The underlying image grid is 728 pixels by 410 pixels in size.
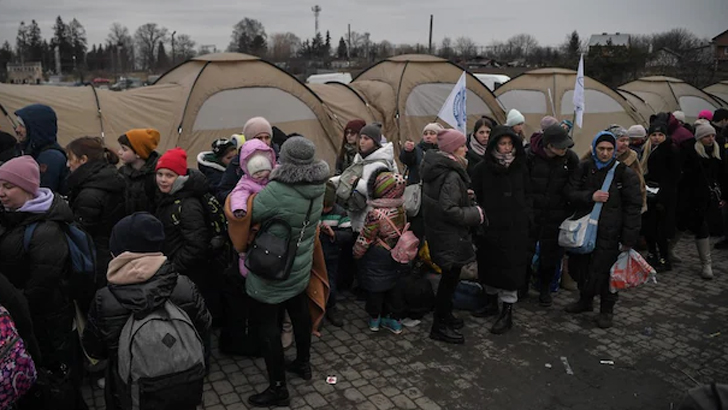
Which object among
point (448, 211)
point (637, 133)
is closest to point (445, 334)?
point (448, 211)

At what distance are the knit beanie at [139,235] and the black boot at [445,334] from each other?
113 inches

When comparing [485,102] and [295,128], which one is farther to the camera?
[485,102]

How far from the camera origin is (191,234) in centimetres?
399

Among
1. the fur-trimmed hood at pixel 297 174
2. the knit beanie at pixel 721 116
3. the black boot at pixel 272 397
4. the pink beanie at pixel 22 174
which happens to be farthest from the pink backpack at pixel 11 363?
the knit beanie at pixel 721 116

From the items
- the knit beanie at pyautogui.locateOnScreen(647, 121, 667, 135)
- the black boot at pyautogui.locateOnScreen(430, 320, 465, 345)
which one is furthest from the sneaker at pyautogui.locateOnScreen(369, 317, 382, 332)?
the knit beanie at pyautogui.locateOnScreen(647, 121, 667, 135)

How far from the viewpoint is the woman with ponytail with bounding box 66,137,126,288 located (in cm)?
409

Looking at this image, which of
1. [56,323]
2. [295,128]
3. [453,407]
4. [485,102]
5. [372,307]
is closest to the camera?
[56,323]

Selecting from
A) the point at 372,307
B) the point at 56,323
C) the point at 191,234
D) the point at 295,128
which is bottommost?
the point at 372,307

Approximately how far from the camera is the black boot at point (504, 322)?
5137mm

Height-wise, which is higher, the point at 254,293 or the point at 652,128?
the point at 652,128

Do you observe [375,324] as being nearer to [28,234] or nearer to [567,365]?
[567,365]

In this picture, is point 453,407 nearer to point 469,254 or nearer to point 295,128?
point 469,254

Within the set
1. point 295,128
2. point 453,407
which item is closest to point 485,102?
point 295,128

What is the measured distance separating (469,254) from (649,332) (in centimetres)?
209
